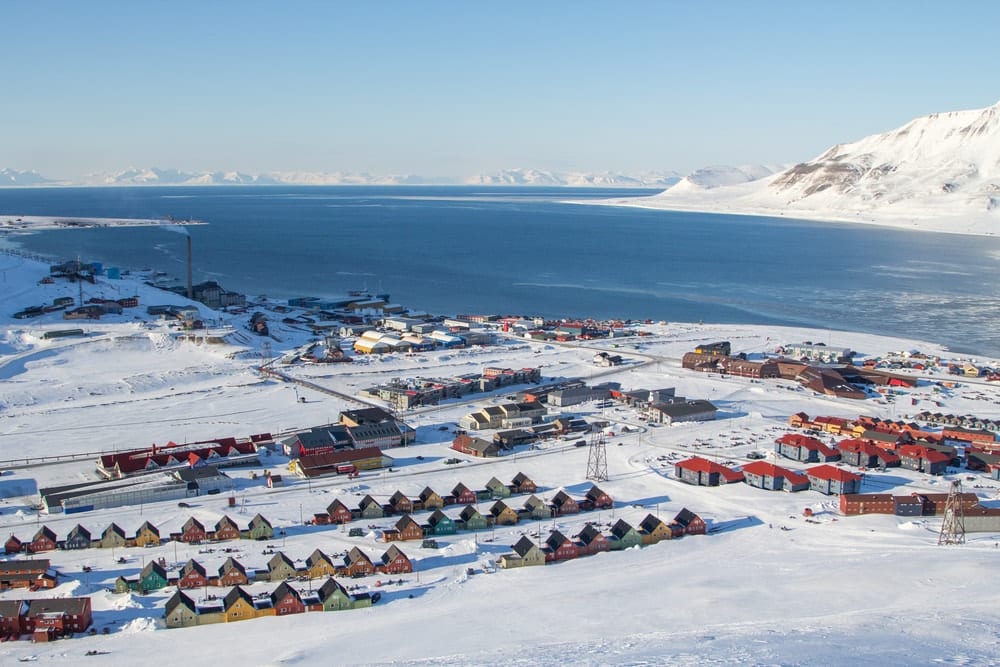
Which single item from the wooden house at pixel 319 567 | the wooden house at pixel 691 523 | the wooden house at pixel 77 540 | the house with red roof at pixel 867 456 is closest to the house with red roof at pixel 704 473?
the wooden house at pixel 691 523

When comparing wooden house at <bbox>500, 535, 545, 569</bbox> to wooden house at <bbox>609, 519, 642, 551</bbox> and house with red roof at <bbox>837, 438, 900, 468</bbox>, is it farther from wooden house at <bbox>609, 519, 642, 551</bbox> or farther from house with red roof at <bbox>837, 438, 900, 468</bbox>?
house with red roof at <bbox>837, 438, 900, 468</bbox>

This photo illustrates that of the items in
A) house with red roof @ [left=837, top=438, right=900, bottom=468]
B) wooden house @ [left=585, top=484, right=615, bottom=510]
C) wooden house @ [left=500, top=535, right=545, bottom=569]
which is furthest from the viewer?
house with red roof @ [left=837, top=438, right=900, bottom=468]

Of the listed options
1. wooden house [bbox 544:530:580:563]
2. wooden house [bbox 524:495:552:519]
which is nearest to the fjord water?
wooden house [bbox 524:495:552:519]

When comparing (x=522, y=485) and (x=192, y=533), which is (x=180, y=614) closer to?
(x=192, y=533)

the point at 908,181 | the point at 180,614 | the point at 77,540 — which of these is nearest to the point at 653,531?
the point at 180,614

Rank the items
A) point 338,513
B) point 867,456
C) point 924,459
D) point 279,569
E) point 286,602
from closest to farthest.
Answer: point 286,602 → point 279,569 → point 338,513 → point 924,459 → point 867,456
